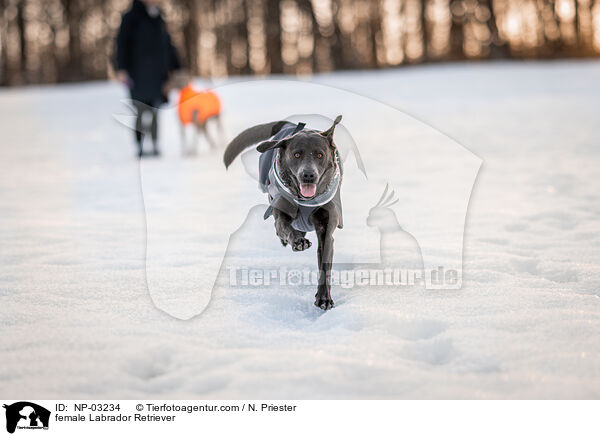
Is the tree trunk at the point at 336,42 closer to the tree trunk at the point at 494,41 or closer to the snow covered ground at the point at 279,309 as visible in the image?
the tree trunk at the point at 494,41

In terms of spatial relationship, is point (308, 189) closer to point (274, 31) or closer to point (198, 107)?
point (198, 107)

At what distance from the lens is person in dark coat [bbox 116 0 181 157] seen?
7320 mm

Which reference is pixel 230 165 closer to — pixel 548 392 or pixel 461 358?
pixel 461 358

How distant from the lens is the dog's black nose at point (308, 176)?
256cm

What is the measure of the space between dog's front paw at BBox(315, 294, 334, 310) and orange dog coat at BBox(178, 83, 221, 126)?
11.8ft

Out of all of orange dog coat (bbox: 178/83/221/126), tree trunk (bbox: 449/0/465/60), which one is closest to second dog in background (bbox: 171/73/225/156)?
orange dog coat (bbox: 178/83/221/126)

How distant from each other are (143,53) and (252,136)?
5024 mm

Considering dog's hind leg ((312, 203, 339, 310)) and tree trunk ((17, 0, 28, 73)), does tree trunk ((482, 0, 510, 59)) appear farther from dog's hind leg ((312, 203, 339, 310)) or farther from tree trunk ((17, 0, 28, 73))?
dog's hind leg ((312, 203, 339, 310))

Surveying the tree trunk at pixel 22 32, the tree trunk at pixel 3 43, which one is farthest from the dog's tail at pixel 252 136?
the tree trunk at pixel 22 32

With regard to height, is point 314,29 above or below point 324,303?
above
